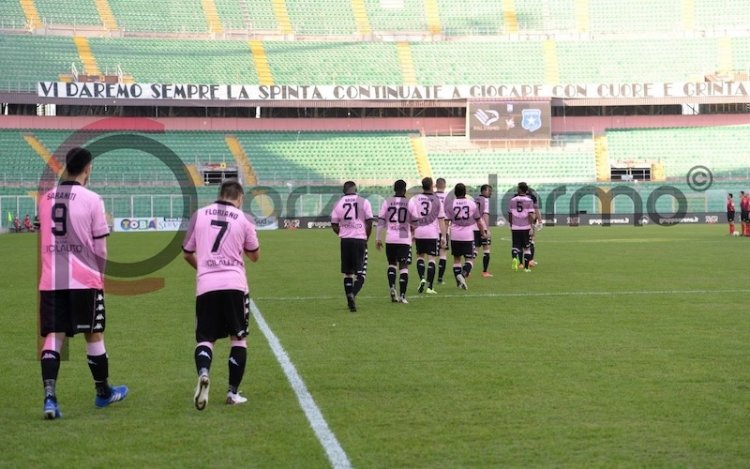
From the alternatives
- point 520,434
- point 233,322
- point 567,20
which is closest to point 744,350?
point 520,434

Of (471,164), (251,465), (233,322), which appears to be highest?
(471,164)

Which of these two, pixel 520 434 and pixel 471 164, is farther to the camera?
pixel 471 164

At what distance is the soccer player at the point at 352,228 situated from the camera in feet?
52.5

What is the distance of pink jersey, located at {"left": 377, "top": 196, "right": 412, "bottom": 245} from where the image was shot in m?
17.2

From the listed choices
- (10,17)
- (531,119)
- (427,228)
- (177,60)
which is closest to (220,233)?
(427,228)

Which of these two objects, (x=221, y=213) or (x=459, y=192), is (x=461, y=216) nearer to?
(x=459, y=192)

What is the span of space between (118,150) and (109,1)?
12.3m

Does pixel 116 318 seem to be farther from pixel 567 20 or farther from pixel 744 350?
pixel 567 20

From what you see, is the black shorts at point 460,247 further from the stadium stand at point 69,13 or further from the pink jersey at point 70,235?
the stadium stand at point 69,13

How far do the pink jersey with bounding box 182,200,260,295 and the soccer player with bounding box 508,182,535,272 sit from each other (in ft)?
49.9

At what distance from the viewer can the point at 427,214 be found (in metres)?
18.5

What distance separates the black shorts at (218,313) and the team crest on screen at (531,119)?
5936cm

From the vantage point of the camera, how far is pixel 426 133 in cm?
6844

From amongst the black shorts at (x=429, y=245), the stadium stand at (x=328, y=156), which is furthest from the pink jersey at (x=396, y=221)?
the stadium stand at (x=328, y=156)
